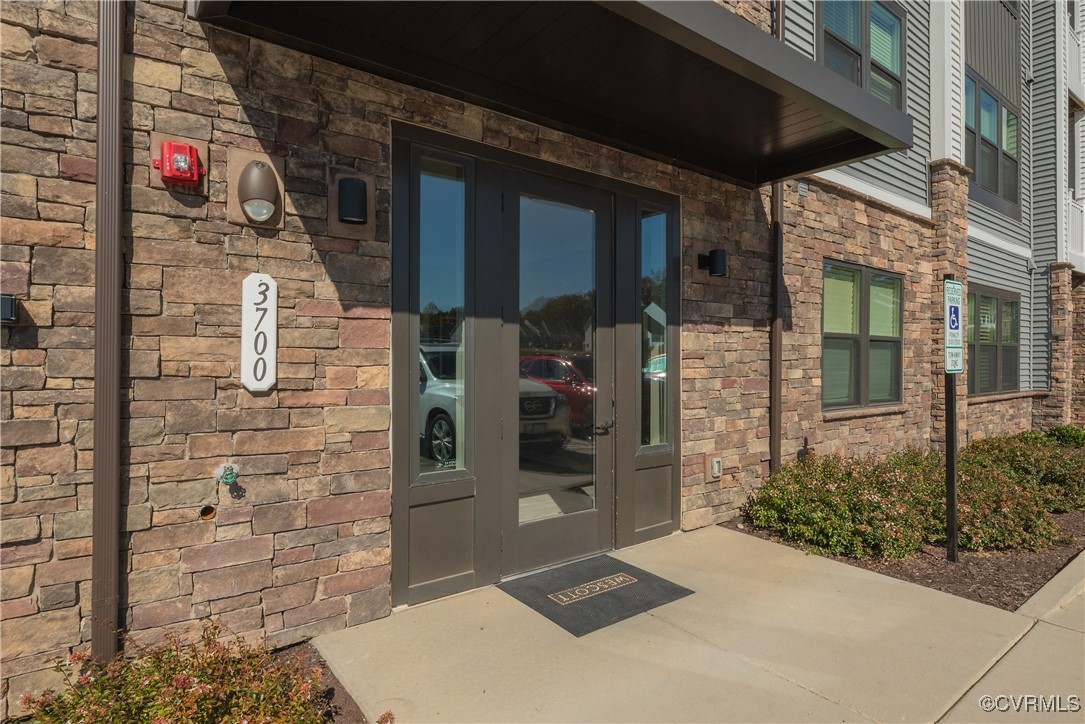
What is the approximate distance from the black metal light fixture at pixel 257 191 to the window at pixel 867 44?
6.08 meters

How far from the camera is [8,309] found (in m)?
2.44

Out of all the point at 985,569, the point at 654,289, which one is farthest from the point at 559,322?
the point at 985,569

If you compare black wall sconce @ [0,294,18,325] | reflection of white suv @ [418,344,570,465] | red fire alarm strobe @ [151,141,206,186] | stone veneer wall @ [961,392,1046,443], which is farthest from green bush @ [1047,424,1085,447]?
black wall sconce @ [0,294,18,325]

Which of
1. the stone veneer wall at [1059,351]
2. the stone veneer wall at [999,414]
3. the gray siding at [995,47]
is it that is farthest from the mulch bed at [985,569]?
the gray siding at [995,47]

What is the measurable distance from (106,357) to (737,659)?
342cm

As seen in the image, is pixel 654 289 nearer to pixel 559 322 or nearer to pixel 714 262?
pixel 714 262

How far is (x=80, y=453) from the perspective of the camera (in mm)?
2623

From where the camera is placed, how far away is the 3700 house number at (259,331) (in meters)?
3.02

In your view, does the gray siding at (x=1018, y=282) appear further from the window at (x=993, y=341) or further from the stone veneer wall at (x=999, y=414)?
the stone veneer wall at (x=999, y=414)

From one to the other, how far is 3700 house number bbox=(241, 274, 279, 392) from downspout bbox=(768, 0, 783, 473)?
15.3 feet

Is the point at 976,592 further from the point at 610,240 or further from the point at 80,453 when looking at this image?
the point at 80,453

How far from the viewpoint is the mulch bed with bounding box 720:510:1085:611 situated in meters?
4.00

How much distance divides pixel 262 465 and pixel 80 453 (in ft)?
2.53

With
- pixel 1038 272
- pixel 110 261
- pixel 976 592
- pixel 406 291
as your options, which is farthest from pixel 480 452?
pixel 1038 272
